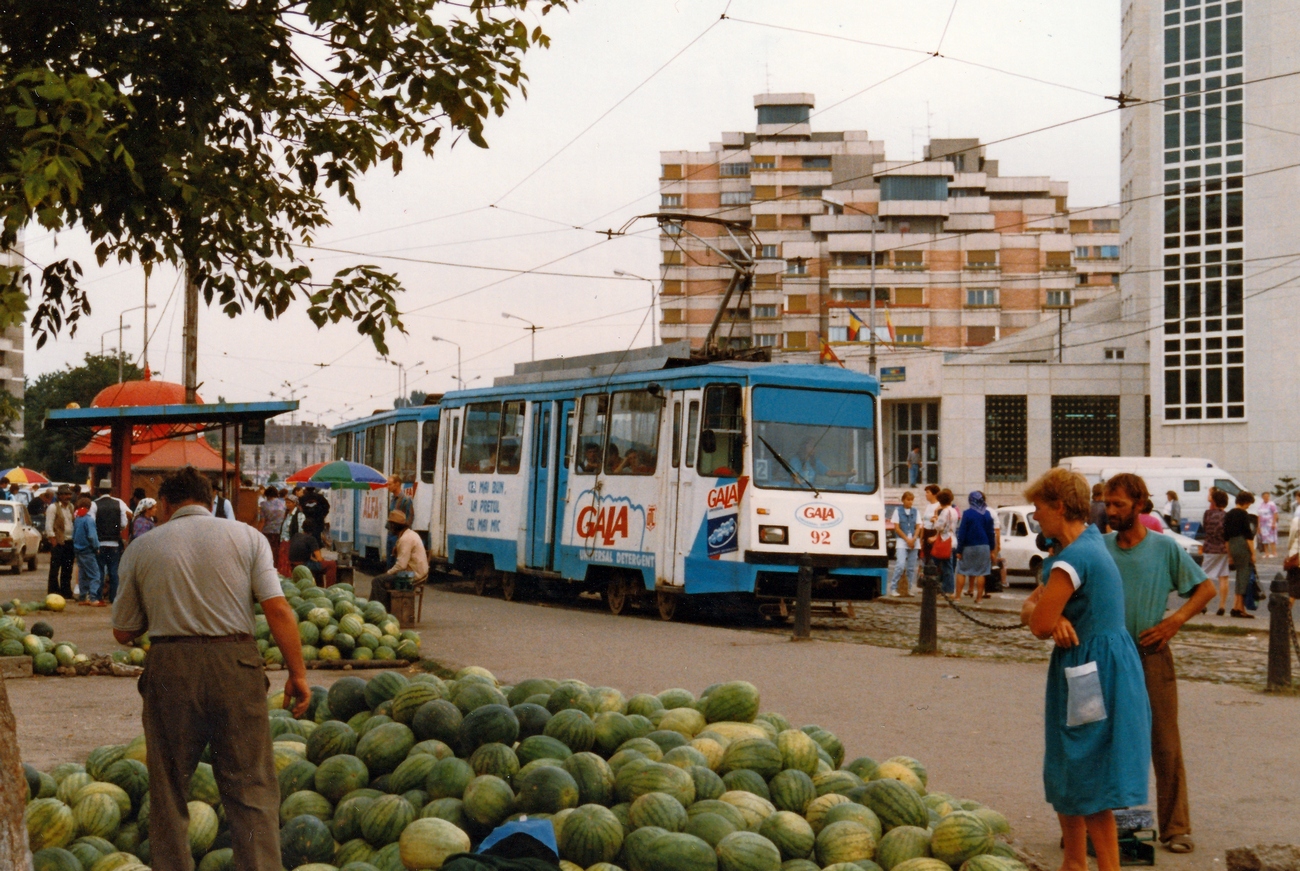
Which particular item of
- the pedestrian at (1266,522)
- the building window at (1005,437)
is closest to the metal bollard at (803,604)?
the pedestrian at (1266,522)

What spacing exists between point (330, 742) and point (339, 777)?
400 millimetres

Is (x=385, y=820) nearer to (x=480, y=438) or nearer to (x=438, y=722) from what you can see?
(x=438, y=722)

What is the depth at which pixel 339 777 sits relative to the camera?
6.04 m

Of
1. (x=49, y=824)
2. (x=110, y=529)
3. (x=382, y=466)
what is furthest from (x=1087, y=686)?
(x=382, y=466)

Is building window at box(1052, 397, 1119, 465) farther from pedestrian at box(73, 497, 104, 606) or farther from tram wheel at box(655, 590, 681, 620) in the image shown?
pedestrian at box(73, 497, 104, 606)

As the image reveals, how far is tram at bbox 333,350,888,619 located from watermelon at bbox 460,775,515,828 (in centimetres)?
1190

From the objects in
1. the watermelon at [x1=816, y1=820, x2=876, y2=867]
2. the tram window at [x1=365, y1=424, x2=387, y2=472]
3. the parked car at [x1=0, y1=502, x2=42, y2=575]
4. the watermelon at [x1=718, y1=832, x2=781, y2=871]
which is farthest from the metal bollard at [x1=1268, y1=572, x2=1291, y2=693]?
the parked car at [x1=0, y1=502, x2=42, y2=575]

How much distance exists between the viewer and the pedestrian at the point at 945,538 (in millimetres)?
23906

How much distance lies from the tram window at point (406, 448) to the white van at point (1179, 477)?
59.3 feet

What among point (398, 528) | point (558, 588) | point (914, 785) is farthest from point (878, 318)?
point (914, 785)

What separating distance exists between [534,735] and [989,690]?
688 cm

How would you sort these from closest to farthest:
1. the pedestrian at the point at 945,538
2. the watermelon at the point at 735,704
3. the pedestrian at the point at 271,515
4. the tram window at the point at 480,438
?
1. the watermelon at the point at 735,704
2. the pedestrian at the point at 945,538
3. the tram window at the point at 480,438
4. the pedestrian at the point at 271,515

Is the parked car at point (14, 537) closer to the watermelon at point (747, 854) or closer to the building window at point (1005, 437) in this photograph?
the watermelon at point (747, 854)

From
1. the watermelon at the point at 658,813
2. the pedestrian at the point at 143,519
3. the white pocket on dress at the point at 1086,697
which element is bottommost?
the watermelon at the point at 658,813
